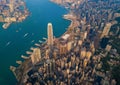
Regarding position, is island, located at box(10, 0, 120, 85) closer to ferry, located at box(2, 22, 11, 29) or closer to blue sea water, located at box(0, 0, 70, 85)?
blue sea water, located at box(0, 0, 70, 85)

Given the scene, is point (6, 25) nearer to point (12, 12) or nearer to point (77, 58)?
point (12, 12)

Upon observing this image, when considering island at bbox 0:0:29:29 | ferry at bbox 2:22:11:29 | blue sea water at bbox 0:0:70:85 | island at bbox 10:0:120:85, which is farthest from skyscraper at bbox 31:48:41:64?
island at bbox 0:0:29:29

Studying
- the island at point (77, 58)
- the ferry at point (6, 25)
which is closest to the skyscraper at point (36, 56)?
the island at point (77, 58)

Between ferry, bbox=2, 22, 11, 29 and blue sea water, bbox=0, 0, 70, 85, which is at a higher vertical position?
ferry, bbox=2, 22, 11, 29

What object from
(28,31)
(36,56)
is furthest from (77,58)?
(28,31)

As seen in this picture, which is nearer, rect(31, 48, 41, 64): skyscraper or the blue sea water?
Answer: rect(31, 48, 41, 64): skyscraper

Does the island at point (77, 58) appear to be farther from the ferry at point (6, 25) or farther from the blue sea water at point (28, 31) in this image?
the ferry at point (6, 25)
